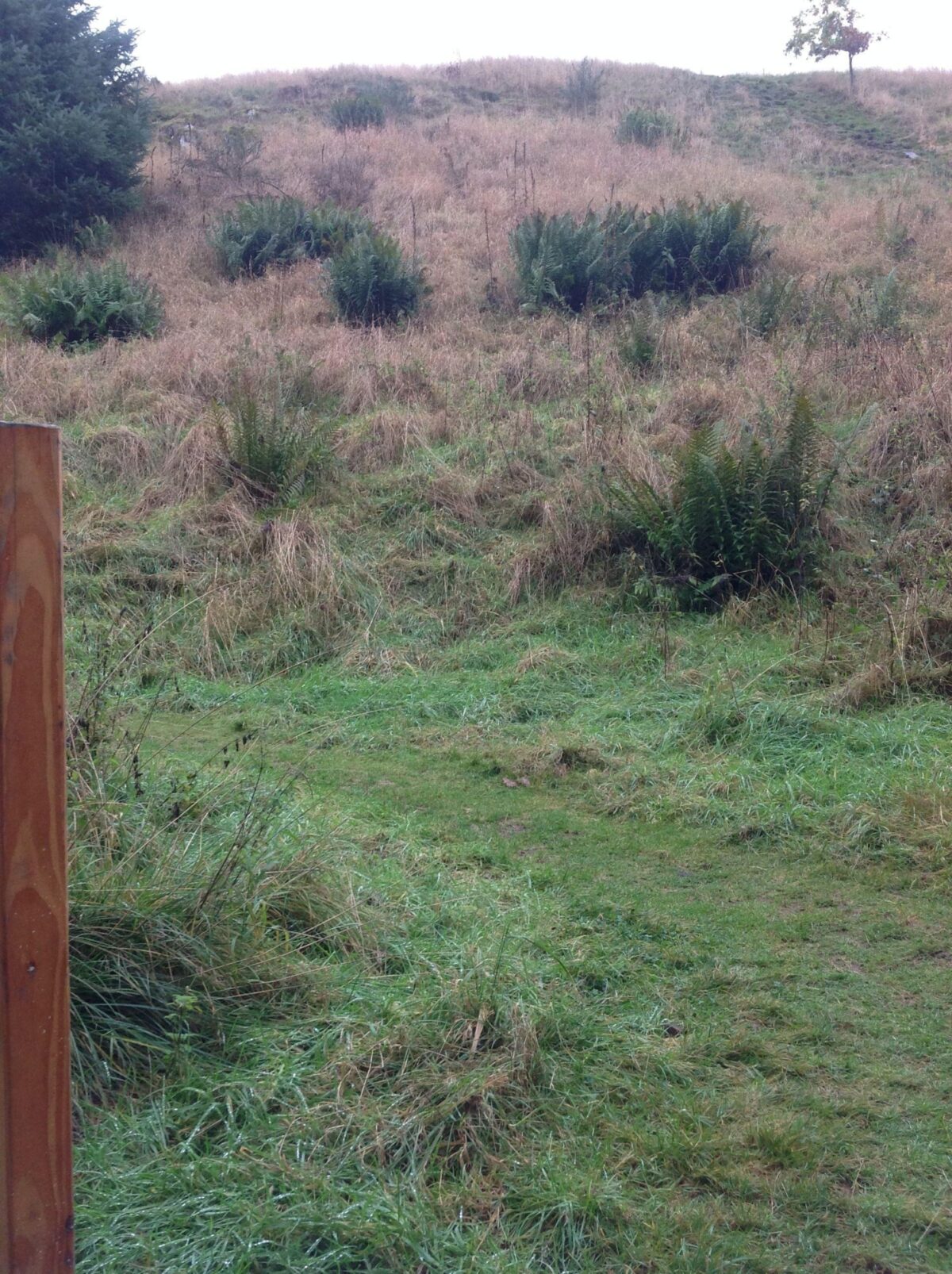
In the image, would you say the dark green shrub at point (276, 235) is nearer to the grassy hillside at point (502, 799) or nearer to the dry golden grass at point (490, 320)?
the dry golden grass at point (490, 320)

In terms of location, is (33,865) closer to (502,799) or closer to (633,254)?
(502,799)

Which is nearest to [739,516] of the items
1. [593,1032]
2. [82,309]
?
[593,1032]

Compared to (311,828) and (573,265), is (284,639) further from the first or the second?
(573,265)

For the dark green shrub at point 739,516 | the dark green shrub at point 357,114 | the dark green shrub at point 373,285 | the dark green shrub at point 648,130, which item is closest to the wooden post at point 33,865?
the dark green shrub at point 739,516

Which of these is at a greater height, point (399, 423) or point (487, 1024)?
point (399, 423)

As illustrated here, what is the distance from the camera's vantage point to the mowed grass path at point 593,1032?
101 inches

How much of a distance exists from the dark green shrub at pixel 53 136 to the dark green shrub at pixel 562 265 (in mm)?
8738

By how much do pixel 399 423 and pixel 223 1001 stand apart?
326 inches

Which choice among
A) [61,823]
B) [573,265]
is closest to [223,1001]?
[61,823]

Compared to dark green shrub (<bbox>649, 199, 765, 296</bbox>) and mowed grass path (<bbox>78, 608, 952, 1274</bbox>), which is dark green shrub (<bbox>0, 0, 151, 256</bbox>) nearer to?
dark green shrub (<bbox>649, 199, 765, 296</bbox>)

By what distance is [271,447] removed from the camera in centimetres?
983

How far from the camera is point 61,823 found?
5.84ft

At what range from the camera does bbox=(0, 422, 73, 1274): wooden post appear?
1704 mm

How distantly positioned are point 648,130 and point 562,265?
10548 mm
